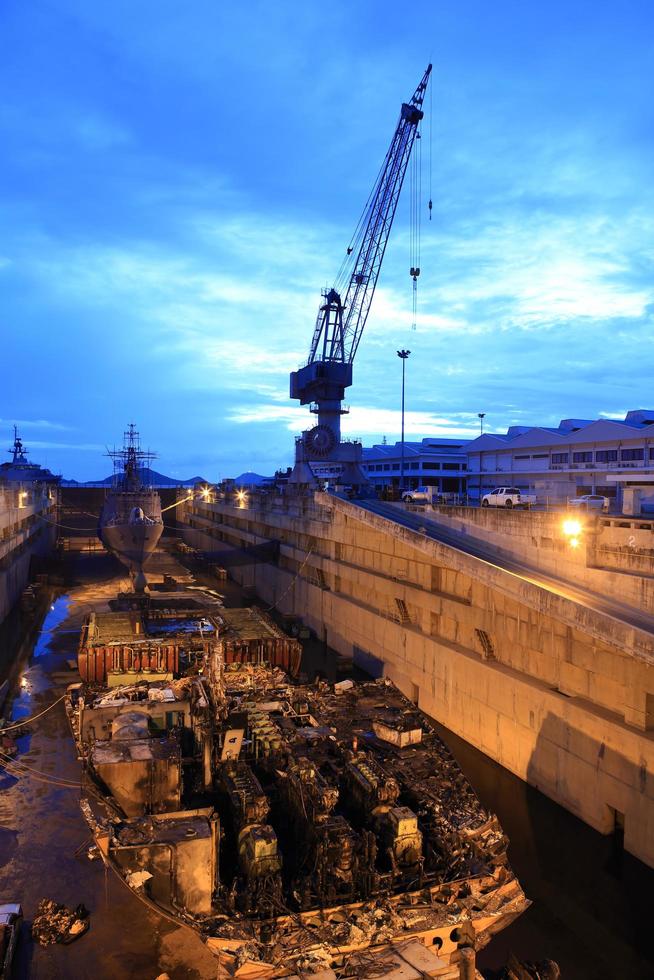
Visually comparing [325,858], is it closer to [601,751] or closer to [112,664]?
[601,751]

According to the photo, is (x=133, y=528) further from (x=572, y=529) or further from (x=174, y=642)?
(x=572, y=529)

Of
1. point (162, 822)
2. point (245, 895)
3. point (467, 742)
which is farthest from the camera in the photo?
point (467, 742)

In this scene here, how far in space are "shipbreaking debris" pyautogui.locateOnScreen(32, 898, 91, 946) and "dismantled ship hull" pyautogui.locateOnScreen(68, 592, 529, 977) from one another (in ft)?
6.82

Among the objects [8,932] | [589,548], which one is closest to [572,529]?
[589,548]

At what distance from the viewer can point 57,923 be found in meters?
17.8

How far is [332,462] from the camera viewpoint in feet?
240

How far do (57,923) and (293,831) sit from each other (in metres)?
7.23

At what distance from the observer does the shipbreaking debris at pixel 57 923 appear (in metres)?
17.5

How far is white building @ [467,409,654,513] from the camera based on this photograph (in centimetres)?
5847

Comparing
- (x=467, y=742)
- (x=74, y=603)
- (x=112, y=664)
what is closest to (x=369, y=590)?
(x=467, y=742)

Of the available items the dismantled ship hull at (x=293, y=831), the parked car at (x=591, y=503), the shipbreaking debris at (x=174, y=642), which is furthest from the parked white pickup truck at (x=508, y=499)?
the dismantled ship hull at (x=293, y=831)

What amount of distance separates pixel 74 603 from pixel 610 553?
2258 inches

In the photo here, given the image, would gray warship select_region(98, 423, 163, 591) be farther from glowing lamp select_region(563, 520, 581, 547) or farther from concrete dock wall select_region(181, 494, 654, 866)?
glowing lamp select_region(563, 520, 581, 547)

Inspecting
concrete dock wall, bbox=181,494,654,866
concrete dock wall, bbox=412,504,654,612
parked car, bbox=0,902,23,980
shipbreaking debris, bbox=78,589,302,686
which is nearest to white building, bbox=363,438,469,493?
concrete dock wall, bbox=181,494,654,866
